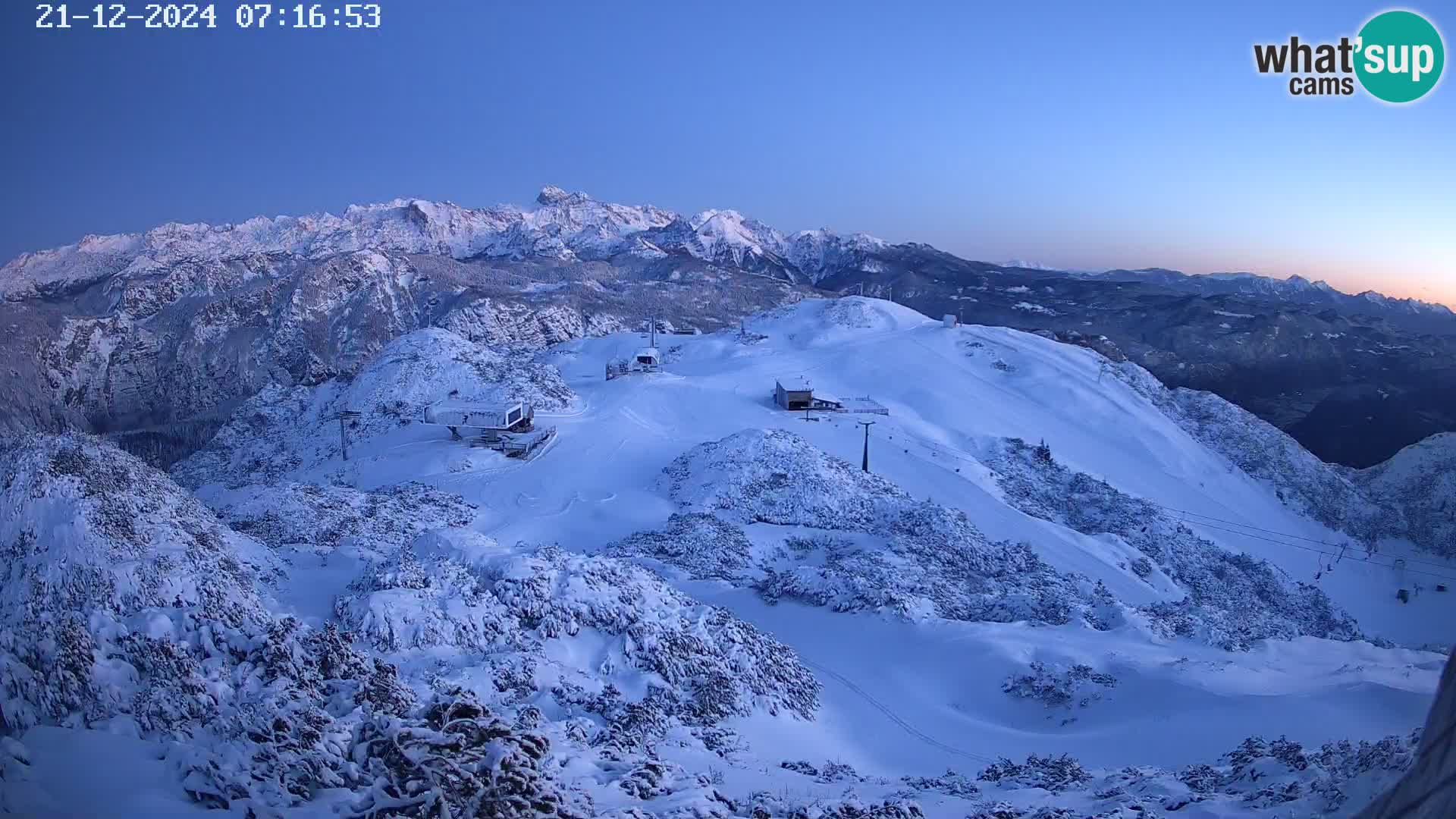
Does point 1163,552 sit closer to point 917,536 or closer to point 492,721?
point 917,536

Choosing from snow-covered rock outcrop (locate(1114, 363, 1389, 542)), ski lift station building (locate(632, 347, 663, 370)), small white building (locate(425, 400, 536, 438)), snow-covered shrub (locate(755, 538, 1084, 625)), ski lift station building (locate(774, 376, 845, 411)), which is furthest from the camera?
ski lift station building (locate(632, 347, 663, 370))

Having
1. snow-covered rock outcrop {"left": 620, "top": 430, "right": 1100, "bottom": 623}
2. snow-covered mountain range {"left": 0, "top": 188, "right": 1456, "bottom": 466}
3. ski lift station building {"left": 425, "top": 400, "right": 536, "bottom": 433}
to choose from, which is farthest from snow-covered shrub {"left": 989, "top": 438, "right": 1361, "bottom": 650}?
snow-covered mountain range {"left": 0, "top": 188, "right": 1456, "bottom": 466}

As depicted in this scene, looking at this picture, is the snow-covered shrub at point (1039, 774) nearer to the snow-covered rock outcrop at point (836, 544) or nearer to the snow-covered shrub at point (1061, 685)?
the snow-covered shrub at point (1061, 685)

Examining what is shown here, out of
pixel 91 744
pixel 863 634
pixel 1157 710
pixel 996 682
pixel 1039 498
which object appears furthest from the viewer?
Answer: pixel 1039 498

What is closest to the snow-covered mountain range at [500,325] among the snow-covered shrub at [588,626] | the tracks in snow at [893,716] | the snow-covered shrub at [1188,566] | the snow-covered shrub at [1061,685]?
the snow-covered shrub at [588,626]

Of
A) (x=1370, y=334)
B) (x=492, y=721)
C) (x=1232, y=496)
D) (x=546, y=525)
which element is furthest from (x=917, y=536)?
(x=1370, y=334)

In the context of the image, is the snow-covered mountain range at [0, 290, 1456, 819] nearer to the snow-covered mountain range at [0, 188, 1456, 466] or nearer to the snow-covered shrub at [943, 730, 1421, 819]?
the snow-covered shrub at [943, 730, 1421, 819]
